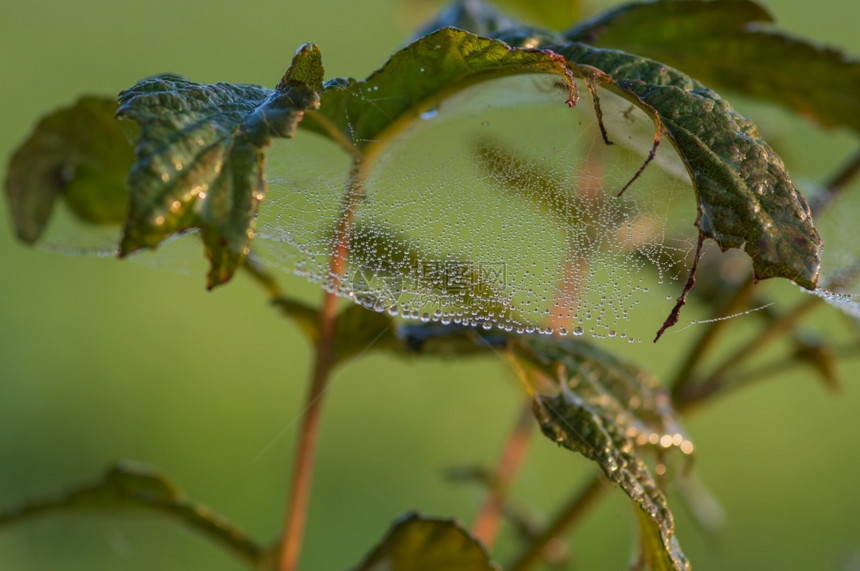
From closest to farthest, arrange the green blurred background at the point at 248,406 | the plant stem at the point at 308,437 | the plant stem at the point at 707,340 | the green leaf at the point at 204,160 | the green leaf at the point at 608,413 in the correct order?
the green leaf at the point at 204,160
the green leaf at the point at 608,413
the plant stem at the point at 308,437
the plant stem at the point at 707,340
the green blurred background at the point at 248,406

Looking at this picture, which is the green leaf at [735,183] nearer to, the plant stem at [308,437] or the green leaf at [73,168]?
the plant stem at [308,437]

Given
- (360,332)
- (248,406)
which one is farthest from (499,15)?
(248,406)

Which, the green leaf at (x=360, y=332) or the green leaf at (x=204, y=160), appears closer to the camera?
the green leaf at (x=204, y=160)

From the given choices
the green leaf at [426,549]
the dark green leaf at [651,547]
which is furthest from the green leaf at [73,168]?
the dark green leaf at [651,547]

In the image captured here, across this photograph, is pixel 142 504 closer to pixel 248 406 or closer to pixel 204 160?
pixel 204 160

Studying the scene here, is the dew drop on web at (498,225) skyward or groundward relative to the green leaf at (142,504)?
skyward

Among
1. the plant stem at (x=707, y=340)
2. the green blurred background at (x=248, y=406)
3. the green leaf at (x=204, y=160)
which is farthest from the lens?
the green blurred background at (x=248, y=406)

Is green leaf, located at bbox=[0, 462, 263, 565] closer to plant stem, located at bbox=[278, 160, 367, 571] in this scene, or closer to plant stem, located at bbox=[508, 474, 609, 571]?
plant stem, located at bbox=[278, 160, 367, 571]
